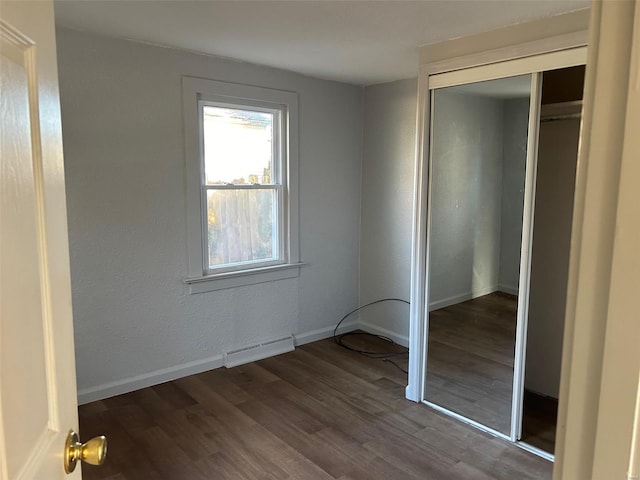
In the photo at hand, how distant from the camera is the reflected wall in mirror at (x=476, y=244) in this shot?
2711 mm

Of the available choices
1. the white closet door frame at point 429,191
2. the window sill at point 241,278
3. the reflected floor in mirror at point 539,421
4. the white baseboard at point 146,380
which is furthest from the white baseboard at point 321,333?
the reflected floor in mirror at point 539,421

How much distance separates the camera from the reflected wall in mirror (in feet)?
8.89

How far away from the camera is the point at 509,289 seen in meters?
2.75

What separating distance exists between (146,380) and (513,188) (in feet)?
8.90

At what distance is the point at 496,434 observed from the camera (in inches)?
109

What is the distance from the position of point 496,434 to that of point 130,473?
202 cm

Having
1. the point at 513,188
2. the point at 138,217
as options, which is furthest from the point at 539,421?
the point at 138,217

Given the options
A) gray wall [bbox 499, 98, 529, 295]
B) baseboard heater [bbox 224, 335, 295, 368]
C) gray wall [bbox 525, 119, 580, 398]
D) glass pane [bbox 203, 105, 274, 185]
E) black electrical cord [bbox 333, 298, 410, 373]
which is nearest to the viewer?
gray wall [bbox 499, 98, 529, 295]

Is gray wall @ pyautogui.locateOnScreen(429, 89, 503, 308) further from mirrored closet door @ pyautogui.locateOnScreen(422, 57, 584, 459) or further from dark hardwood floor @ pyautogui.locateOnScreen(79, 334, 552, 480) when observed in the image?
dark hardwood floor @ pyautogui.locateOnScreen(79, 334, 552, 480)

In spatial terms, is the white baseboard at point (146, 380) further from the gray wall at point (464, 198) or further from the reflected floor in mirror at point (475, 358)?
the gray wall at point (464, 198)

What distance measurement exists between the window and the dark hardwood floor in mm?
834

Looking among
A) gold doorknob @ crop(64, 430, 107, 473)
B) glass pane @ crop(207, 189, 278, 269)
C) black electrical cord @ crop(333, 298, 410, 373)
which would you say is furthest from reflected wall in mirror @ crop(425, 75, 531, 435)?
gold doorknob @ crop(64, 430, 107, 473)

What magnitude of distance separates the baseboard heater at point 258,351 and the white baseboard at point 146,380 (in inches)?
3.2

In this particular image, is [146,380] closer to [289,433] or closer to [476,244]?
[289,433]
